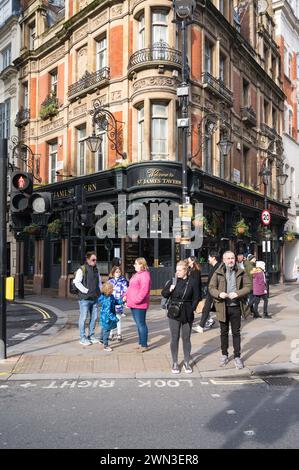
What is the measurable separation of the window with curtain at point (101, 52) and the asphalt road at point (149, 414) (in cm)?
1642

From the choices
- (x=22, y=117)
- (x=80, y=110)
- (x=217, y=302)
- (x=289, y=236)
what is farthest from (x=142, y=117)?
(x=289, y=236)

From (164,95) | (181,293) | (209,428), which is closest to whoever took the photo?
(209,428)

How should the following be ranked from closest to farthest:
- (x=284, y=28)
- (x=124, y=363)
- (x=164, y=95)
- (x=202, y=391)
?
1. (x=202, y=391)
2. (x=124, y=363)
3. (x=164, y=95)
4. (x=284, y=28)

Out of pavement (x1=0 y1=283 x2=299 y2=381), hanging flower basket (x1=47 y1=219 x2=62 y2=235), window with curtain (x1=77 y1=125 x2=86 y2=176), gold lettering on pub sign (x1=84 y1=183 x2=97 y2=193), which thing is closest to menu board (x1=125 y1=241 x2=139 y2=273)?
gold lettering on pub sign (x1=84 y1=183 x2=97 y2=193)

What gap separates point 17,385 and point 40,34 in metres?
22.3

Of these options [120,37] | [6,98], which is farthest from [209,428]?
[6,98]

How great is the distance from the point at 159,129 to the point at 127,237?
4361 mm

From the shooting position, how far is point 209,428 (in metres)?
4.68

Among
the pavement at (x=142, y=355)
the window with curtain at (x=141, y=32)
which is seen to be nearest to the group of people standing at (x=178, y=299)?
the pavement at (x=142, y=355)

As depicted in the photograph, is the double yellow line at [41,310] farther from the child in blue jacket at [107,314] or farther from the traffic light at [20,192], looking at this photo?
the traffic light at [20,192]

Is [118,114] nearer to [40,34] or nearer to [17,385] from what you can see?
[40,34]

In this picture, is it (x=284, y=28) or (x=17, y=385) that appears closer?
(x=17, y=385)

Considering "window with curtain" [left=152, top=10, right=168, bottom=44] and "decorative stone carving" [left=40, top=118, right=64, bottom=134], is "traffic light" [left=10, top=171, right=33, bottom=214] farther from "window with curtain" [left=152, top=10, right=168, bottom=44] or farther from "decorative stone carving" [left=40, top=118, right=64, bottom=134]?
"decorative stone carving" [left=40, top=118, right=64, bottom=134]

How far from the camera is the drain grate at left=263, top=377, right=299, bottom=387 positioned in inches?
259
